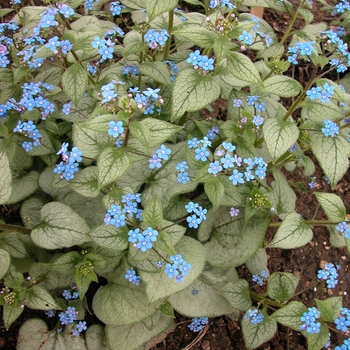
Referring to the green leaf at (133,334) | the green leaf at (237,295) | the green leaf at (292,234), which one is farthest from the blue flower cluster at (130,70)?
the green leaf at (133,334)

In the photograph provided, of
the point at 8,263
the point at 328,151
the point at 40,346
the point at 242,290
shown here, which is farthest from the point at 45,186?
the point at 328,151

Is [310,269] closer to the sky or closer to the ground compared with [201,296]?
closer to the ground

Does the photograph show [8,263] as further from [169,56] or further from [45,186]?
[169,56]

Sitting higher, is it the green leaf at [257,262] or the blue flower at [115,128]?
the blue flower at [115,128]

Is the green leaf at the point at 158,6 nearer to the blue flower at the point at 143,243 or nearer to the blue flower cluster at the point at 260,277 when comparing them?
the blue flower at the point at 143,243

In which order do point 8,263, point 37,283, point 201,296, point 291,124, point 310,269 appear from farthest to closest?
point 310,269 < point 201,296 < point 37,283 < point 291,124 < point 8,263

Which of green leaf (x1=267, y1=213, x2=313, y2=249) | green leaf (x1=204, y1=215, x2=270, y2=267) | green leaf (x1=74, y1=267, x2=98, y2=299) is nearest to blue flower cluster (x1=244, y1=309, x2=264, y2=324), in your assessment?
green leaf (x1=204, y1=215, x2=270, y2=267)

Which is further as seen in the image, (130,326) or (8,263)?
(130,326)

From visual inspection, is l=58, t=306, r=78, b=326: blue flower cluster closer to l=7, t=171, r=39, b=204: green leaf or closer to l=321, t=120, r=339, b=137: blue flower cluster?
l=7, t=171, r=39, b=204: green leaf
